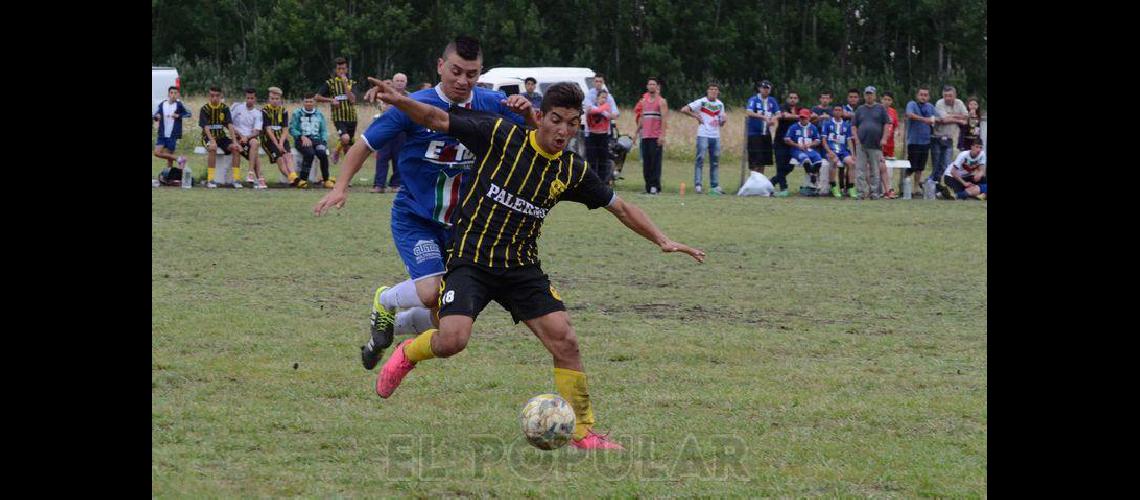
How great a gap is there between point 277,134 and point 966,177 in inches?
433

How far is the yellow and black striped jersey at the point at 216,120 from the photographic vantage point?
22641 millimetres

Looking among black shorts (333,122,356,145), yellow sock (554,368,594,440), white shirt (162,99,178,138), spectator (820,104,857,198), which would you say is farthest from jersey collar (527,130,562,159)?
white shirt (162,99,178,138)

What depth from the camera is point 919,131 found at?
22812mm

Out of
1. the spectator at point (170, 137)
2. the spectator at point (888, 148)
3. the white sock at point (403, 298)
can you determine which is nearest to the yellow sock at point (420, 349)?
the white sock at point (403, 298)

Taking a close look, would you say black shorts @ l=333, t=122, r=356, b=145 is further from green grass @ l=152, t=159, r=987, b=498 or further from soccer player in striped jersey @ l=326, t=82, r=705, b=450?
soccer player in striped jersey @ l=326, t=82, r=705, b=450

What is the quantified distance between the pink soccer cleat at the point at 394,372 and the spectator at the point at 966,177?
17276 mm

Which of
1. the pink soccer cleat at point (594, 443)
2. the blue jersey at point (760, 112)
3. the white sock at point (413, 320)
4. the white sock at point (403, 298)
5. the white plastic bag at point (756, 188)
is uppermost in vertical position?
the blue jersey at point (760, 112)

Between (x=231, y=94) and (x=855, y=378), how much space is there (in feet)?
136

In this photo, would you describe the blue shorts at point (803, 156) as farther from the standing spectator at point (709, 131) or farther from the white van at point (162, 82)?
the white van at point (162, 82)

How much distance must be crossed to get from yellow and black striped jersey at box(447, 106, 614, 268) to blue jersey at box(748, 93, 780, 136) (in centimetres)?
1716
